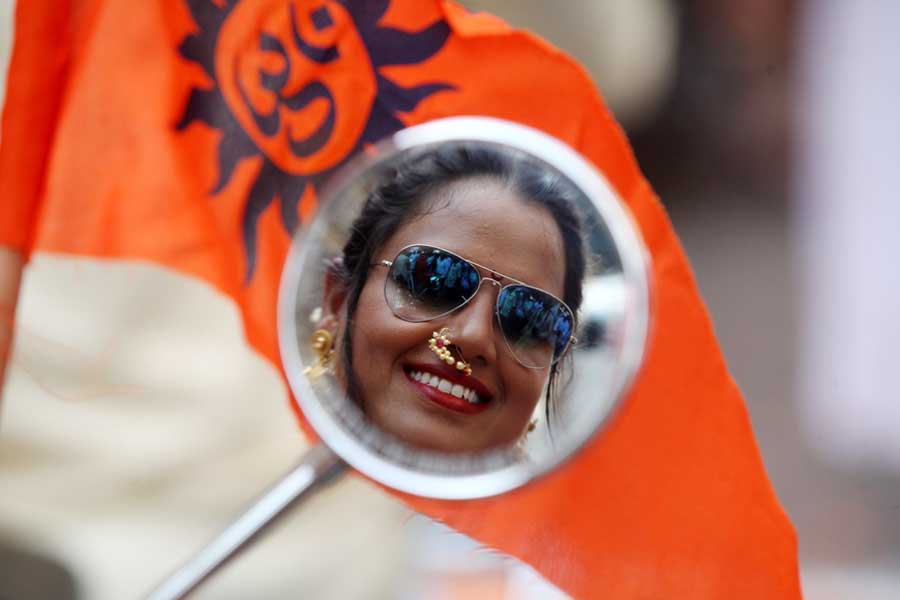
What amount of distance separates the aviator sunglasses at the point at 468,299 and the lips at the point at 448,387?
6 centimetres

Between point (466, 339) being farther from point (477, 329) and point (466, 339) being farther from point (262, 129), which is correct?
point (262, 129)

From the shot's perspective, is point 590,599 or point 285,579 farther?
point 285,579

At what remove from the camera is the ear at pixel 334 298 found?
1.20 meters

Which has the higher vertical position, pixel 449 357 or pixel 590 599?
pixel 449 357

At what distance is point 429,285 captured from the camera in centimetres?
115

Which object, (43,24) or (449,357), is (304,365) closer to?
(449,357)

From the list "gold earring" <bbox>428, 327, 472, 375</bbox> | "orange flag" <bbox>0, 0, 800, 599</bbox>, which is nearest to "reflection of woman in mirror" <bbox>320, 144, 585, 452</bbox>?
"gold earring" <bbox>428, 327, 472, 375</bbox>

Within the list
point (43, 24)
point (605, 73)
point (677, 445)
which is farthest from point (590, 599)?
point (605, 73)

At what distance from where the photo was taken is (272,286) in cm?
150

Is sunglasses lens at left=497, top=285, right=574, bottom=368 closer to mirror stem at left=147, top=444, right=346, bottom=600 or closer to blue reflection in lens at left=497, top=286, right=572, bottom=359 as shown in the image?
blue reflection in lens at left=497, top=286, right=572, bottom=359

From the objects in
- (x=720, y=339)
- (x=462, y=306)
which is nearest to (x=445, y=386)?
(x=462, y=306)

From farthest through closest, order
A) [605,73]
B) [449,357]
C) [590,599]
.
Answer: [605,73], [590,599], [449,357]

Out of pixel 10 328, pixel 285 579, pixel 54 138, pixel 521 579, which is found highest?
pixel 54 138

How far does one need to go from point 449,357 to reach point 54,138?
2.71 ft
